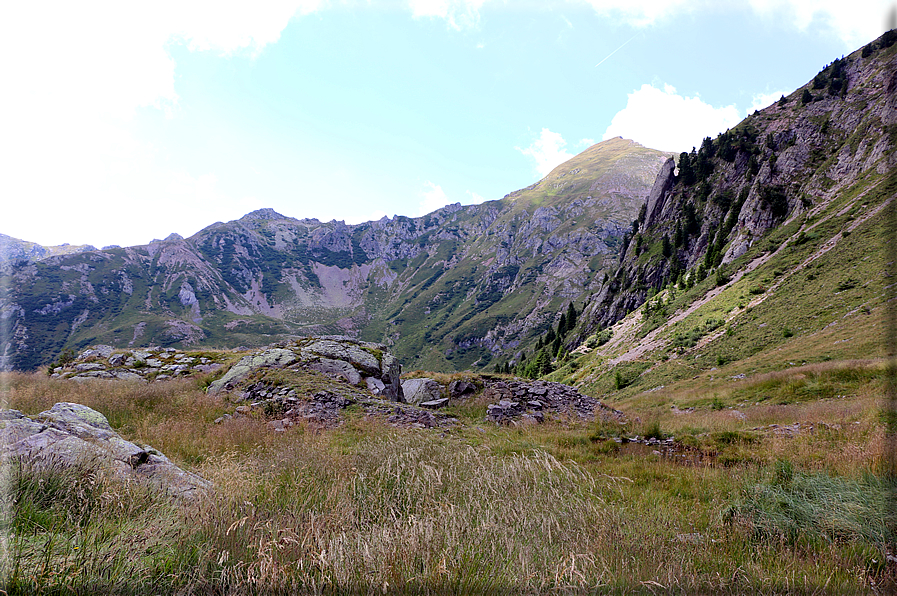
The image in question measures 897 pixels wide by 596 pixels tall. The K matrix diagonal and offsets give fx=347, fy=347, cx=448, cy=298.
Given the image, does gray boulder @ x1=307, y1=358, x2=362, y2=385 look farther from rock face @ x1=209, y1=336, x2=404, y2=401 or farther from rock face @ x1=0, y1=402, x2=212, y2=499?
rock face @ x1=0, y1=402, x2=212, y2=499

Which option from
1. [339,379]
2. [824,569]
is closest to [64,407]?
[339,379]

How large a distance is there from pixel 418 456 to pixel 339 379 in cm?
1039

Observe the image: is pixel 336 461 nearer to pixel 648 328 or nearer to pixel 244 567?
pixel 244 567

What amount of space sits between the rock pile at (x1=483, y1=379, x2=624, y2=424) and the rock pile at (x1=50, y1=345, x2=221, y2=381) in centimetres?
1502

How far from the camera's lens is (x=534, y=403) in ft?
58.0

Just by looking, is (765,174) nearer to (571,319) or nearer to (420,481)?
(571,319)

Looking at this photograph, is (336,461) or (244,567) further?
(336,461)

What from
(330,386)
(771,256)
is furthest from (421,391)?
(771,256)

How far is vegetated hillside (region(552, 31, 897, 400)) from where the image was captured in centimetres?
2902

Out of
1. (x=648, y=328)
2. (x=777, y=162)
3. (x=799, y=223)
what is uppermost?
(x=777, y=162)

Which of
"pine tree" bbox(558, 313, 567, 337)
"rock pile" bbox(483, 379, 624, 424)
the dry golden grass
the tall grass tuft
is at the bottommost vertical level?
"pine tree" bbox(558, 313, 567, 337)

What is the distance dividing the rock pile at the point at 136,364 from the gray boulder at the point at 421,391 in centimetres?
1052

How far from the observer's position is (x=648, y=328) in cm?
5856

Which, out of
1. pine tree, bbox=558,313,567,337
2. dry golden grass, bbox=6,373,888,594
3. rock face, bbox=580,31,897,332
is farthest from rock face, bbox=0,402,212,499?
pine tree, bbox=558,313,567,337
